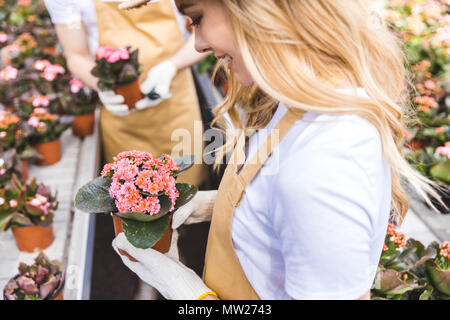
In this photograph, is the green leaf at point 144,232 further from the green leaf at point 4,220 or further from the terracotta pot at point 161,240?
the green leaf at point 4,220

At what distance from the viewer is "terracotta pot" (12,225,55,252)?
73.0 inches

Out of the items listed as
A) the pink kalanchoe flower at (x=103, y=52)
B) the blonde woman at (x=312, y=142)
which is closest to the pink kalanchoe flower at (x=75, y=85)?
the pink kalanchoe flower at (x=103, y=52)

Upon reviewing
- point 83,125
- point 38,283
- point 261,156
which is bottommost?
point 83,125

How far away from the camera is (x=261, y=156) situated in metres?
0.73

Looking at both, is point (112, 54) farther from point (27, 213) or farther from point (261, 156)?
point (261, 156)

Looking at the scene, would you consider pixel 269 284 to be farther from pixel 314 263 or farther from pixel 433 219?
pixel 433 219

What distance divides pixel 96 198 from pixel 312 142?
54 cm

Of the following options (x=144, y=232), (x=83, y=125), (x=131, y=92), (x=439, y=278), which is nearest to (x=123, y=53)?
(x=131, y=92)

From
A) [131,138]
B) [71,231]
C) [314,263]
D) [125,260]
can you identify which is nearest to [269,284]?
[314,263]

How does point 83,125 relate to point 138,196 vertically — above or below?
below

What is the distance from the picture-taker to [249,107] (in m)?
1.10

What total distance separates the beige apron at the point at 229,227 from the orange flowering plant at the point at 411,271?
0.73 metres

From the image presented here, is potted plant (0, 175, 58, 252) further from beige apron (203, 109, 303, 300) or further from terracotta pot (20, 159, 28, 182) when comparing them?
beige apron (203, 109, 303, 300)

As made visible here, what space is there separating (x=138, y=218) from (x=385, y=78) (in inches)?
23.7
